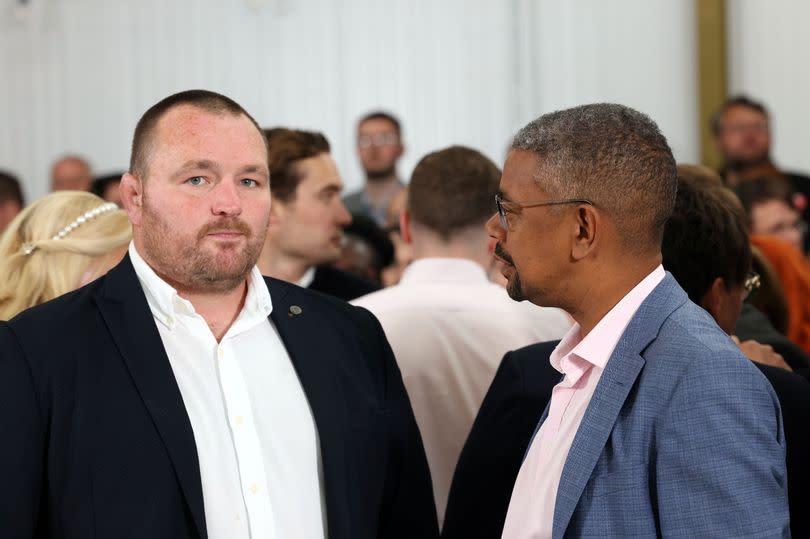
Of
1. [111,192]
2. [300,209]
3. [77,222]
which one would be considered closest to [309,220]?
[300,209]

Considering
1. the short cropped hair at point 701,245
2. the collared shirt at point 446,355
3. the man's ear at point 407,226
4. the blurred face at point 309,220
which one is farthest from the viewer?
the blurred face at point 309,220

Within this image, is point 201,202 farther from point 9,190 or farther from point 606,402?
point 9,190

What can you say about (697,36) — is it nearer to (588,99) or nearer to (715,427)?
(588,99)

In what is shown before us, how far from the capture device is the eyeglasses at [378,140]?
22.3ft

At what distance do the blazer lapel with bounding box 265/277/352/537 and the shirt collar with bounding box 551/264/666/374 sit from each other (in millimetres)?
530

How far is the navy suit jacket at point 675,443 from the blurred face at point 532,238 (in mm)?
Answer: 165

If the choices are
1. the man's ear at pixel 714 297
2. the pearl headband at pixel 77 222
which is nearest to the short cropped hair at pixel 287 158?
the pearl headband at pixel 77 222

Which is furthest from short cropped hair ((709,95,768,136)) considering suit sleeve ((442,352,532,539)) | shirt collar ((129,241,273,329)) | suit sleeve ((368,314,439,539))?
shirt collar ((129,241,273,329))

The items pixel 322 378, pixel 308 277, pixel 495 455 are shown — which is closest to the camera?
pixel 322 378

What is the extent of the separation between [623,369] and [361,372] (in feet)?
2.29

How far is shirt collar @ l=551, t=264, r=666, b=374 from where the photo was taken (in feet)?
5.89

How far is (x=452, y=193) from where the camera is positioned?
3238 mm

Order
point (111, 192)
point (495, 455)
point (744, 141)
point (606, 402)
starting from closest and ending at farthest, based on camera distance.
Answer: point (606, 402) < point (495, 455) < point (111, 192) < point (744, 141)

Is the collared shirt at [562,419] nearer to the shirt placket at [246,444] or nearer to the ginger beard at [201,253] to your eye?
the shirt placket at [246,444]
